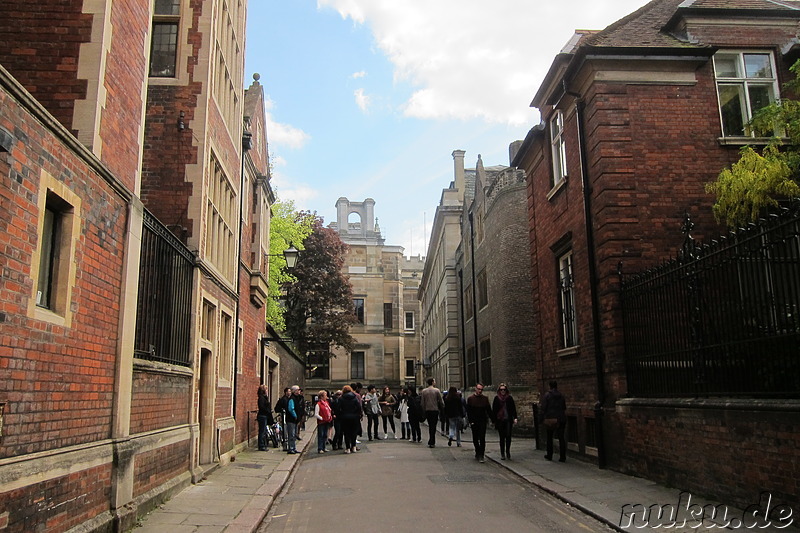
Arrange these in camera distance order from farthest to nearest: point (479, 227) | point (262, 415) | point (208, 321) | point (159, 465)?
point (479, 227) < point (262, 415) < point (208, 321) < point (159, 465)

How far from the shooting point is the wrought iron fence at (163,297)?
29.0 ft

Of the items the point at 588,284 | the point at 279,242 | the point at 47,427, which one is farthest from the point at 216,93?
the point at 279,242

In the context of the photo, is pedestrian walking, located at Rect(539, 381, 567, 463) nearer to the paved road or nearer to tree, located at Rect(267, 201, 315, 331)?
the paved road

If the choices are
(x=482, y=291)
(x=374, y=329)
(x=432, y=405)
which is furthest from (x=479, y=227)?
(x=374, y=329)

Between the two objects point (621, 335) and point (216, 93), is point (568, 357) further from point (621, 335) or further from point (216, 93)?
point (216, 93)

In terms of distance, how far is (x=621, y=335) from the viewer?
11992 millimetres

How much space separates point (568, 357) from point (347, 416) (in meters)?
6.55

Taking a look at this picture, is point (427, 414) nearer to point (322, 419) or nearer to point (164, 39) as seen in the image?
point (322, 419)

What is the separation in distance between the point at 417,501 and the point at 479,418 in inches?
219

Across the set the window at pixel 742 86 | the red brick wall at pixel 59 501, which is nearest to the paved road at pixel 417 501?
the red brick wall at pixel 59 501

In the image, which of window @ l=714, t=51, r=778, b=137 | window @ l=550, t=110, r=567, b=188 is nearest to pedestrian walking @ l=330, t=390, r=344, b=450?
window @ l=550, t=110, r=567, b=188

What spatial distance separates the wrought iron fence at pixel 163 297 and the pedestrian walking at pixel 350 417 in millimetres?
7502

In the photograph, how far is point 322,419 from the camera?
718 inches

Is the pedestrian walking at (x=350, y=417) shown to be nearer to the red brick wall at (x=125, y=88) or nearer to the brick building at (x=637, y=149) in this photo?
the brick building at (x=637, y=149)
